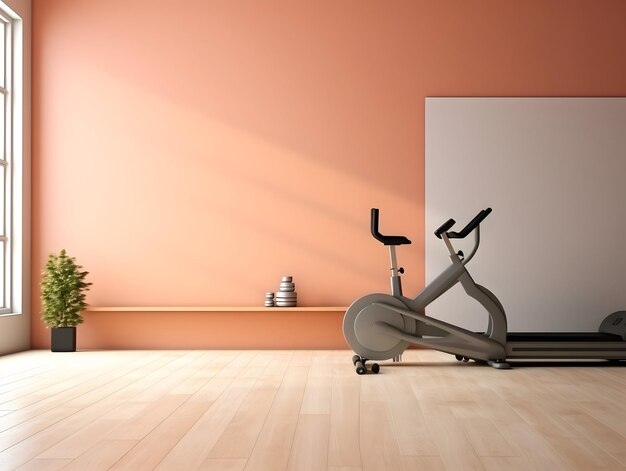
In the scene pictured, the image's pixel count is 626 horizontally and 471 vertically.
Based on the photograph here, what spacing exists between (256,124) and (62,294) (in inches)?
84.0

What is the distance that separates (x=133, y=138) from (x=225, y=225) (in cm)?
110

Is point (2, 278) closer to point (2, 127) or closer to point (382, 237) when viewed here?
point (2, 127)

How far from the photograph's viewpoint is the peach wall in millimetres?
6668

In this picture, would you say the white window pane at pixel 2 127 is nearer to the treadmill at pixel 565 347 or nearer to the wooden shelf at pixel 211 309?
the wooden shelf at pixel 211 309

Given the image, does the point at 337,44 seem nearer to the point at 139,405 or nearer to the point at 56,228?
the point at 56,228

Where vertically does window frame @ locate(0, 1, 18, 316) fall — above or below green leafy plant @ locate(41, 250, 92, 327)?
above

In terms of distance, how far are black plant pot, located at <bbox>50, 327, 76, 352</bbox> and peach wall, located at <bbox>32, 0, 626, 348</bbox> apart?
0.29 metres

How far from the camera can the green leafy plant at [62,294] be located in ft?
20.8

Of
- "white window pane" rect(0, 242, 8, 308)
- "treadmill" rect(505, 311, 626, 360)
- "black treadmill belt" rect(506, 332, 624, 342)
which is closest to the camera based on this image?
"treadmill" rect(505, 311, 626, 360)

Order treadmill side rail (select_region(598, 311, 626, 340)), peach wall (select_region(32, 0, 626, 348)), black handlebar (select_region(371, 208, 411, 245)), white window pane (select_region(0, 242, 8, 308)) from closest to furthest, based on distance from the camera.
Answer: black handlebar (select_region(371, 208, 411, 245))
treadmill side rail (select_region(598, 311, 626, 340))
white window pane (select_region(0, 242, 8, 308))
peach wall (select_region(32, 0, 626, 348))

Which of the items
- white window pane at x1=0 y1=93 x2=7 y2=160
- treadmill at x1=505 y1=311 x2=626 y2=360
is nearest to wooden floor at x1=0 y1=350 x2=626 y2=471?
treadmill at x1=505 y1=311 x2=626 y2=360

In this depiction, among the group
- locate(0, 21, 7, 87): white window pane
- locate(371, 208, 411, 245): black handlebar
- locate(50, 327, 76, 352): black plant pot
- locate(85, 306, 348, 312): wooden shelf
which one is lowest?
locate(50, 327, 76, 352): black plant pot

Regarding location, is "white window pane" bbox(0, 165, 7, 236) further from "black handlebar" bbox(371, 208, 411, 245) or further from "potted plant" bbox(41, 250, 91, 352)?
"black handlebar" bbox(371, 208, 411, 245)

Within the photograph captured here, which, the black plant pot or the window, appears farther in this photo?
the window
